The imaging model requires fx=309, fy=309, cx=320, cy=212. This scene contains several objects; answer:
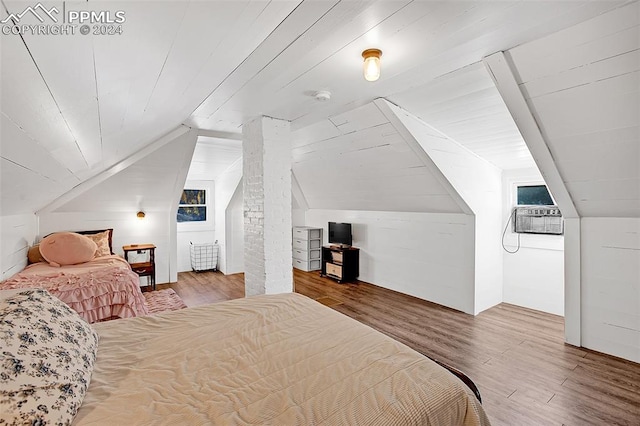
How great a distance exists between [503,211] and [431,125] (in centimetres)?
191

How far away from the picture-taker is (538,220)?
12.8 feet

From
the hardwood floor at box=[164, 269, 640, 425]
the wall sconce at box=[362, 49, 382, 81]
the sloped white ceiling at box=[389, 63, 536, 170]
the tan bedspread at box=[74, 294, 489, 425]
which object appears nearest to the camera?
the tan bedspread at box=[74, 294, 489, 425]

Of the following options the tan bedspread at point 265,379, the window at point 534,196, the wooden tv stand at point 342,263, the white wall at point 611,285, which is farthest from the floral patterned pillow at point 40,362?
the window at point 534,196

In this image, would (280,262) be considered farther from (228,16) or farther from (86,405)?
(228,16)

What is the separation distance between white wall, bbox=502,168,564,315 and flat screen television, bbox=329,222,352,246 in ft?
7.67

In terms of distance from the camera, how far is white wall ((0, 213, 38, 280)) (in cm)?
278

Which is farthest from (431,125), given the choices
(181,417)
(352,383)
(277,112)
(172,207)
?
Result: (172,207)

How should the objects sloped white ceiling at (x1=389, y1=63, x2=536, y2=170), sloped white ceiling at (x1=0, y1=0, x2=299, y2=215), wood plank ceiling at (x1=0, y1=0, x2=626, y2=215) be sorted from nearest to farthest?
1. sloped white ceiling at (x1=0, y1=0, x2=299, y2=215)
2. wood plank ceiling at (x1=0, y1=0, x2=626, y2=215)
3. sloped white ceiling at (x1=389, y1=63, x2=536, y2=170)

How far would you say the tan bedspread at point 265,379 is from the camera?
3.25ft

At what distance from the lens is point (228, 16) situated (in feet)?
3.56

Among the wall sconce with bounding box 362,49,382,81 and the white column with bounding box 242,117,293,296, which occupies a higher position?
the wall sconce with bounding box 362,49,382,81

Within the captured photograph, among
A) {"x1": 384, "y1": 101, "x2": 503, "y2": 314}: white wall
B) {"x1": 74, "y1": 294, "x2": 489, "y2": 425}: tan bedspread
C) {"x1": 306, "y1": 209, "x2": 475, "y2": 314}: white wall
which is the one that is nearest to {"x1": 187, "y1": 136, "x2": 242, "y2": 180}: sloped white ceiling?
{"x1": 306, "y1": 209, "x2": 475, "y2": 314}: white wall

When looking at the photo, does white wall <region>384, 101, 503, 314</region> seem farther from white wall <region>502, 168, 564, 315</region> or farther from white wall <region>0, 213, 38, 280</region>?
white wall <region>0, 213, 38, 280</region>

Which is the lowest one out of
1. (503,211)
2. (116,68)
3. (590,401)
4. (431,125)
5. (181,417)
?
(590,401)
